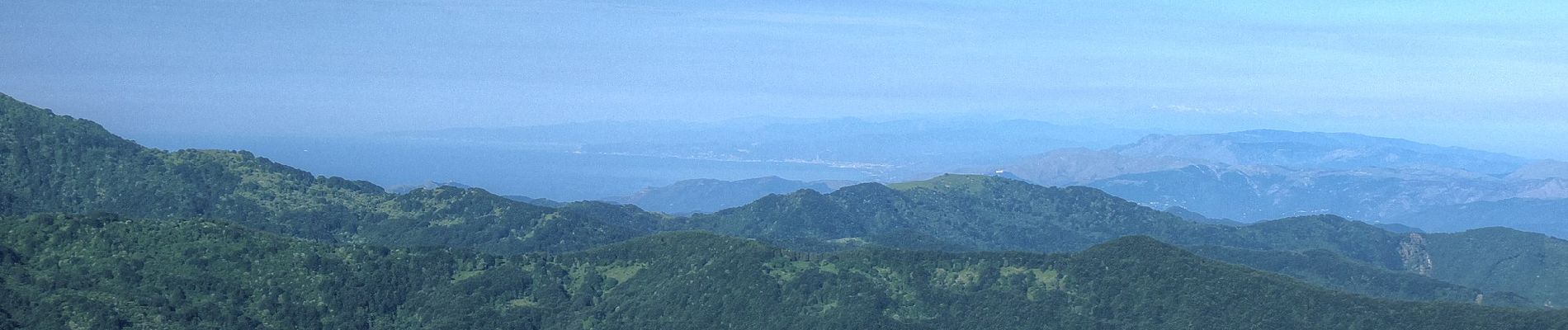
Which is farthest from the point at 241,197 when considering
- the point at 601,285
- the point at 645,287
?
the point at 645,287

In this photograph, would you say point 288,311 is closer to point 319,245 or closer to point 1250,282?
point 319,245

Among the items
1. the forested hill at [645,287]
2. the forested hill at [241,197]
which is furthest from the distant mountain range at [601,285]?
the forested hill at [241,197]

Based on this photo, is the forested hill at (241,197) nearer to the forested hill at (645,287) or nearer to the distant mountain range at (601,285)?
the distant mountain range at (601,285)

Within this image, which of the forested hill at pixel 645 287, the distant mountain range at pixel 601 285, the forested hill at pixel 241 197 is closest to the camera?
the distant mountain range at pixel 601 285

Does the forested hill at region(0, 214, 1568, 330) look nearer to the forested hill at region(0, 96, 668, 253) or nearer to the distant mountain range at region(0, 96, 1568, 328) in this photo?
the distant mountain range at region(0, 96, 1568, 328)

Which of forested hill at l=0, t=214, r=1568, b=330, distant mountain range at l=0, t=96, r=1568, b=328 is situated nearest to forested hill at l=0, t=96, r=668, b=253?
distant mountain range at l=0, t=96, r=1568, b=328

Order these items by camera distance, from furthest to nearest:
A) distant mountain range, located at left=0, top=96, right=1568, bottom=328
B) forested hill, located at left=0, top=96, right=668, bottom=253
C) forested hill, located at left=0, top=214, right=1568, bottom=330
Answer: forested hill, located at left=0, top=96, right=668, bottom=253 → forested hill, located at left=0, top=214, right=1568, bottom=330 → distant mountain range, located at left=0, top=96, right=1568, bottom=328

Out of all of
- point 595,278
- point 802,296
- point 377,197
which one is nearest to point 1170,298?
point 802,296
